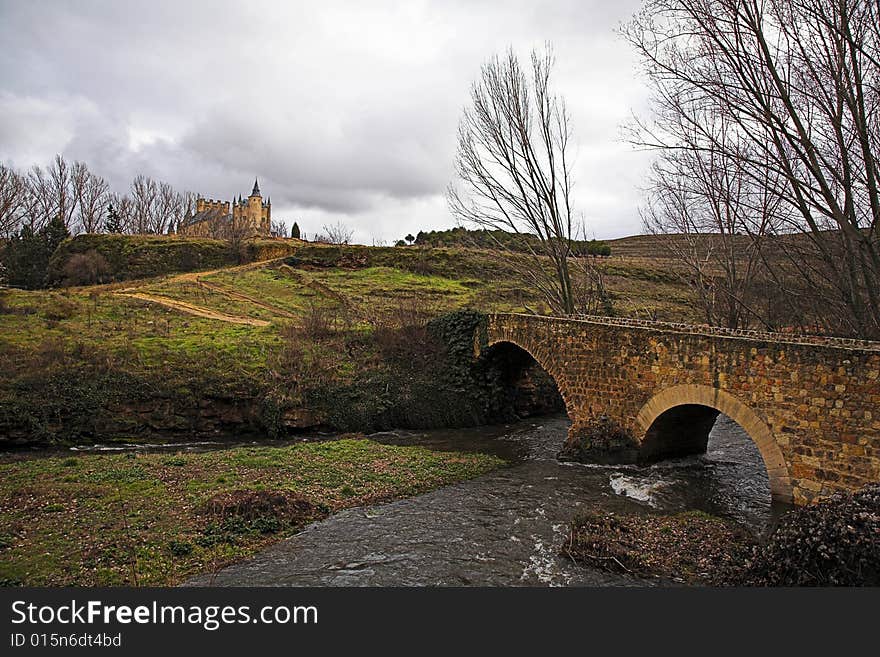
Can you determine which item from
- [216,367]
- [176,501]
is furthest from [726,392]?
[216,367]

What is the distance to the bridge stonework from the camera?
10.6 meters

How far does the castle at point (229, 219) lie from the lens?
66.6 meters

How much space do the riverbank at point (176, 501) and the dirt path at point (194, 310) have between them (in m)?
12.6

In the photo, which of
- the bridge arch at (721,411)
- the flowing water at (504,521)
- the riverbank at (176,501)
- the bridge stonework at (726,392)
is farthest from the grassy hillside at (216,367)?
the bridge arch at (721,411)

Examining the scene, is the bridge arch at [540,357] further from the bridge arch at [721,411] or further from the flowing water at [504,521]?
the bridge arch at [721,411]

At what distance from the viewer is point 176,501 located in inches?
460

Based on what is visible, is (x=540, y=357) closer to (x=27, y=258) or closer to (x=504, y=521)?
(x=504, y=521)

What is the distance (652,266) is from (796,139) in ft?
142

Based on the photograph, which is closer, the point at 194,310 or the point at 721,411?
the point at 721,411

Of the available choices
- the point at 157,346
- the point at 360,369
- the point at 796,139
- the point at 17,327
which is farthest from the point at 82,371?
the point at 796,139

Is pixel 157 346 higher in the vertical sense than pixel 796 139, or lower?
lower

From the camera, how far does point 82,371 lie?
19.4 meters

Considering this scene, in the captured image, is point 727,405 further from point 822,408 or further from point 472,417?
point 472,417

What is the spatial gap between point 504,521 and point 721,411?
5495 millimetres
